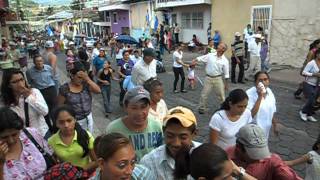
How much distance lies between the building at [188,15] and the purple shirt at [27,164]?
18.5 meters

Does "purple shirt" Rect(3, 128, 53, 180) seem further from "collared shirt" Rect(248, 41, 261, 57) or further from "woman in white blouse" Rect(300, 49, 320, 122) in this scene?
"collared shirt" Rect(248, 41, 261, 57)

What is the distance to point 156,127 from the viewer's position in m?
2.94

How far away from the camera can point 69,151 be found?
313cm

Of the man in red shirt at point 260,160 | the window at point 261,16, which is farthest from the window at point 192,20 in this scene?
the man in red shirt at point 260,160

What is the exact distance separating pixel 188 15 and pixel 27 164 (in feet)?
72.7

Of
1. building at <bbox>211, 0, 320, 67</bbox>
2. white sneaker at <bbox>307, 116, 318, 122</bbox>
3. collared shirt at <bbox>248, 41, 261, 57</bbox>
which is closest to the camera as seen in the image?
white sneaker at <bbox>307, 116, 318, 122</bbox>

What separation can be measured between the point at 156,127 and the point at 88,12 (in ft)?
163

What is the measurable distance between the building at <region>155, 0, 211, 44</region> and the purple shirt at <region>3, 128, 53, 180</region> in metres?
18.5

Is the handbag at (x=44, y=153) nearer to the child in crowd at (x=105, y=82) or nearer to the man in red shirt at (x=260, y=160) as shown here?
the man in red shirt at (x=260, y=160)

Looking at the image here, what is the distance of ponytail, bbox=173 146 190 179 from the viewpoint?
6.88 ft

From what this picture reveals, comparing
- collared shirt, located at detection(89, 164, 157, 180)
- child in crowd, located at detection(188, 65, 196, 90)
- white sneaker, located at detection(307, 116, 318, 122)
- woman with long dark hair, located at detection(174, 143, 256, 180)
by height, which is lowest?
white sneaker, located at detection(307, 116, 318, 122)

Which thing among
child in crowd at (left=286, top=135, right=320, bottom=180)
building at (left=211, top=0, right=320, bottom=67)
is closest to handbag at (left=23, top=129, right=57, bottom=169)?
child in crowd at (left=286, top=135, right=320, bottom=180)

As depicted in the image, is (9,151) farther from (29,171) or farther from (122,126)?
(122,126)

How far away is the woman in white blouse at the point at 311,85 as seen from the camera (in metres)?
6.84
